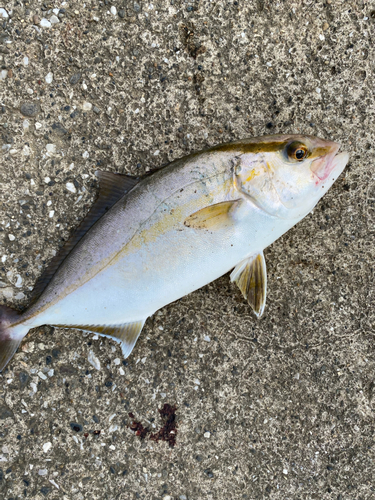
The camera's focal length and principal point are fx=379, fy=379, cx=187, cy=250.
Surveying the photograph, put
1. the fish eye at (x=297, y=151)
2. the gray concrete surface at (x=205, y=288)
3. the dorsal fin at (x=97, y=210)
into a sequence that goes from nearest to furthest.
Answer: the fish eye at (x=297, y=151)
the dorsal fin at (x=97, y=210)
the gray concrete surface at (x=205, y=288)

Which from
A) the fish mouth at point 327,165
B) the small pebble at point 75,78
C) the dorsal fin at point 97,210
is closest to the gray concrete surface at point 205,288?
the small pebble at point 75,78

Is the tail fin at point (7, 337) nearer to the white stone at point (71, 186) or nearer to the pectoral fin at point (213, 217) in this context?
the white stone at point (71, 186)

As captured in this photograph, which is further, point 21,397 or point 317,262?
point 317,262

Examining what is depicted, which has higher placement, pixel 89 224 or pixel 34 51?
pixel 34 51

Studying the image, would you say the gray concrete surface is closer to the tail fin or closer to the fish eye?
the tail fin

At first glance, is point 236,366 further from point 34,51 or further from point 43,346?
point 34,51

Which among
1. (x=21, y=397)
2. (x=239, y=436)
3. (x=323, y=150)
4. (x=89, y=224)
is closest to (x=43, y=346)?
(x=21, y=397)

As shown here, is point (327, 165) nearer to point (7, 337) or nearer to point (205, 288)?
point (205, 288)

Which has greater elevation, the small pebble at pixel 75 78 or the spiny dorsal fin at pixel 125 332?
the small pebble at pixel 75 78
